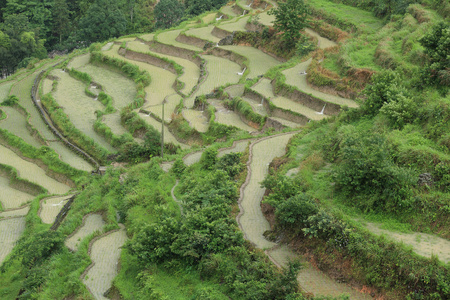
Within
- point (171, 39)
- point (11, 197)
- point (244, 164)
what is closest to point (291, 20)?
point (171, 39)

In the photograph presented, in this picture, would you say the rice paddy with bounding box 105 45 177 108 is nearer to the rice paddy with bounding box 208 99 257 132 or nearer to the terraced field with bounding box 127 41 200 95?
the terraced field with bounding box 127 41 200 95

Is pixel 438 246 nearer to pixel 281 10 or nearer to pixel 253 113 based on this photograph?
pixel 253 113

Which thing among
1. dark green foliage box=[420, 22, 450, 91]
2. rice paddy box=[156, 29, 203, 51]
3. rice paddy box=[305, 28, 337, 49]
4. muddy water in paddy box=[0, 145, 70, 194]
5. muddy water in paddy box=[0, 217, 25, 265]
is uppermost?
dark green foliage box=[420, 22, 450, 91]

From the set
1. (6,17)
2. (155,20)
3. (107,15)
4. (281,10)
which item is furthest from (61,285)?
(155,20)

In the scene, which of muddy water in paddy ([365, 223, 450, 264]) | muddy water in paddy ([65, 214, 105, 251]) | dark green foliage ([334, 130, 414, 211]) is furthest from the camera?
muddy water in paddy ([65, 214, 105, 251])

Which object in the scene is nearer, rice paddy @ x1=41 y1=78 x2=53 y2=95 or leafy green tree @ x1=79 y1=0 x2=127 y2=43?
rice paddy @ x1=41 y1=78 x2=53 y2=95

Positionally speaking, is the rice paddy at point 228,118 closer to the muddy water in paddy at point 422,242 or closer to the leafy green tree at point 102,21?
the muddy water in paddy at point 422,242

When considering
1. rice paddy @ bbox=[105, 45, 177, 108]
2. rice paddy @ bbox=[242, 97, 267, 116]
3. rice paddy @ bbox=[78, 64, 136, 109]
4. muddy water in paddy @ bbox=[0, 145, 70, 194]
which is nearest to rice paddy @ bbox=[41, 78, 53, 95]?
rice paddy @ bbox=[78, 64, 136, 109]
